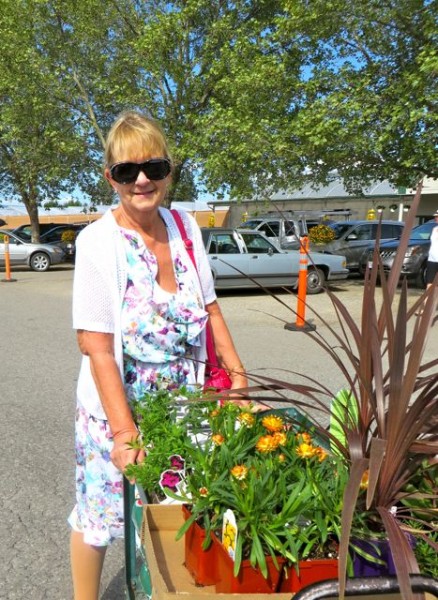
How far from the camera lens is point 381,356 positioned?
52.2 inches

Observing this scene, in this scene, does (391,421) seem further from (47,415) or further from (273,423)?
(47,415)

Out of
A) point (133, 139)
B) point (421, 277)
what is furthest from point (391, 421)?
point (421, 277)

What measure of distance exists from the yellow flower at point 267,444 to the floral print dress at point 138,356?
561 millimetres

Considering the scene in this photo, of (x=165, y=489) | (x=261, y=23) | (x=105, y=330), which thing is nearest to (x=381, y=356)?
(x=165, y=489)

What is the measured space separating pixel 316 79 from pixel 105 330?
12.8m

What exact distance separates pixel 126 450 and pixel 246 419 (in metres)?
0.40

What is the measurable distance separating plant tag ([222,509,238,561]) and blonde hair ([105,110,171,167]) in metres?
1.17

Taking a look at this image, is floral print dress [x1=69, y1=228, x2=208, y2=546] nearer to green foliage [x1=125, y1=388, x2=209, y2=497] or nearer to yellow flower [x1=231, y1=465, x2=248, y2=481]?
green foliage [x1=125, y1=388, x2=209, y2=497]

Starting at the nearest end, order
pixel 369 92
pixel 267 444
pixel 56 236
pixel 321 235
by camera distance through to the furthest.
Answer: pixel 267 444, pixel 369 92, pixel 321 235, pixel 56 236

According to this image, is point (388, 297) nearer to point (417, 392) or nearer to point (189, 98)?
point (417, 392)

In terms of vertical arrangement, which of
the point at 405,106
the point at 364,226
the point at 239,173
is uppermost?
the point at 405,106

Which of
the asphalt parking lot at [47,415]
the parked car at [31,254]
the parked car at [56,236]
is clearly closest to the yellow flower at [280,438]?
the asphalt parking lot at [47,415]

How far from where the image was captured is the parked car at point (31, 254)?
2077 centimetres

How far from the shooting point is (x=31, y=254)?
20969 mm
